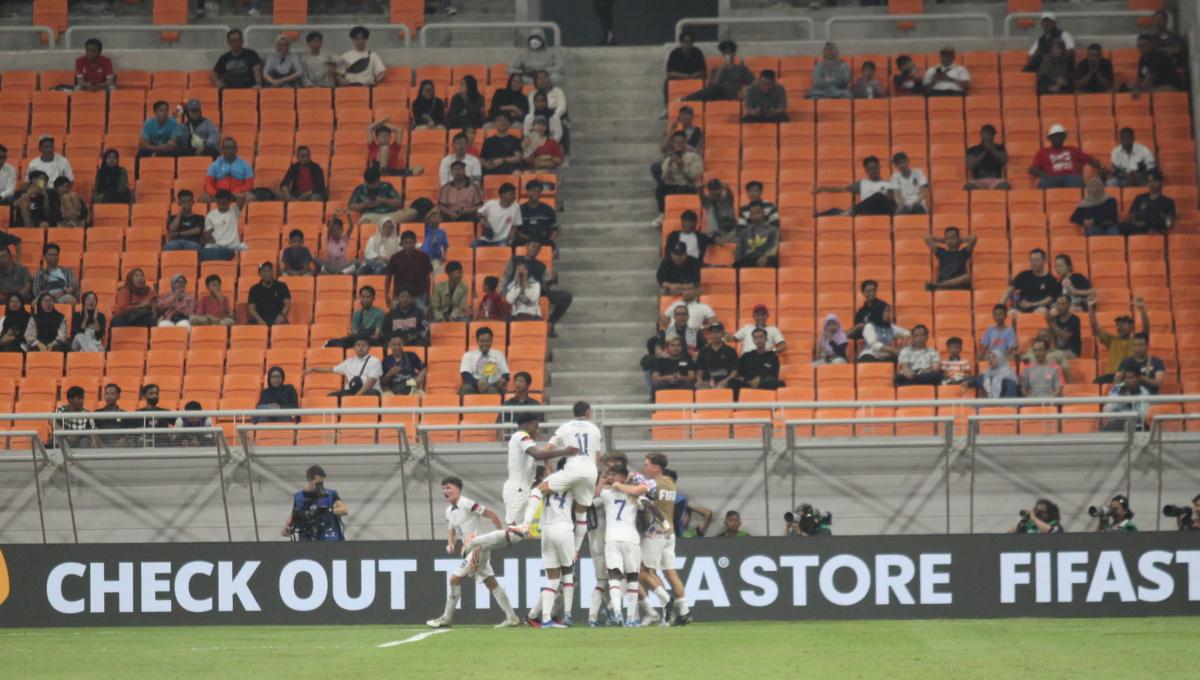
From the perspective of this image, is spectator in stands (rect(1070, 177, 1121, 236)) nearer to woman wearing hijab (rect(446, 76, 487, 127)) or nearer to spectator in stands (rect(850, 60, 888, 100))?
spectator in stands (rect(850, 60, 888, 100))

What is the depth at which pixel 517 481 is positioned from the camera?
16703 mm

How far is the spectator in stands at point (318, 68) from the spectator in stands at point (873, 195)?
7841 mm

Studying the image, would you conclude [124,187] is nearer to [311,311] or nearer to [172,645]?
[311,311]

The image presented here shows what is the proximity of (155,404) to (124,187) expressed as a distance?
5.46m

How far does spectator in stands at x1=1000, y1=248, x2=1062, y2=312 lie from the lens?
21.4 meters

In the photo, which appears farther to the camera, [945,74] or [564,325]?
[945,74]

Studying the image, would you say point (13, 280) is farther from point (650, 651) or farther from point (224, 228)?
point (650, 651)

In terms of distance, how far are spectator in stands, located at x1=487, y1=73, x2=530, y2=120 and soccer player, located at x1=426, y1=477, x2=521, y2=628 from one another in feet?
31.7

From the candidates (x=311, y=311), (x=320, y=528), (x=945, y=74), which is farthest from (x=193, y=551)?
(x=945, y=74)

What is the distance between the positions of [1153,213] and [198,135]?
43.3 feet

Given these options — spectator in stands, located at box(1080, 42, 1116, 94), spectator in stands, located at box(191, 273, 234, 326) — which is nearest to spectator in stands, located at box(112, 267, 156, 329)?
spectator in stands, located at box(191, 273, 234, 326)

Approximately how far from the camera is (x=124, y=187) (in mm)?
24406

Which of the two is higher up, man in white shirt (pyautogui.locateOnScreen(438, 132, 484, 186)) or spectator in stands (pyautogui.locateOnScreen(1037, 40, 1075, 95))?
spectator in stands (pyautogui.locateOnScreen(1037, 40, 1075, 95))

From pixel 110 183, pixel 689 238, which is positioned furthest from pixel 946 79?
pixel 110 183
